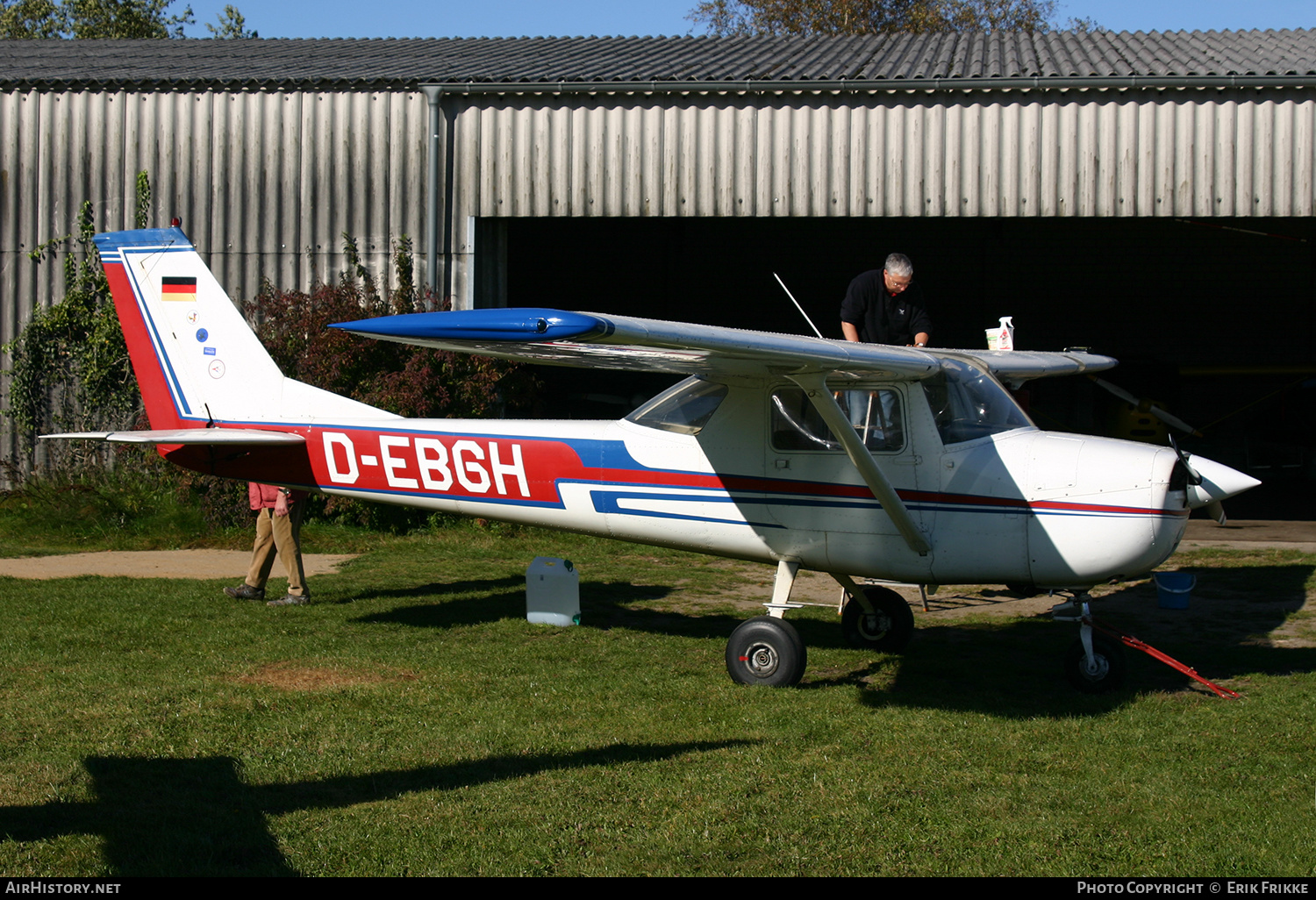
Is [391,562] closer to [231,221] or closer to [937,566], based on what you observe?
[231,221]

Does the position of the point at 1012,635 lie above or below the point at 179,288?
below

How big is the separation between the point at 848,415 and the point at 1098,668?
6.50ft

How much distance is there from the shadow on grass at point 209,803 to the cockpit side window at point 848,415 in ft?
6.33

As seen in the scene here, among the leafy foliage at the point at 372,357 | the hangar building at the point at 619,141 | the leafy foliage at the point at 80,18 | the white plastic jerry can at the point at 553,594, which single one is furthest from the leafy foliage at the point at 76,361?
the leafy foliage at the point at 80,18

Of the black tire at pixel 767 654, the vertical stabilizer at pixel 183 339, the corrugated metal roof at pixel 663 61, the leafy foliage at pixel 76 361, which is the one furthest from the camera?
the leafy foliage at pixel 76 361

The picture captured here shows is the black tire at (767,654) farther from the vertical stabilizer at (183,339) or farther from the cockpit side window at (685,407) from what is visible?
the vertical stabilizer at (183,339)

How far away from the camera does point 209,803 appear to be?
4500 mm

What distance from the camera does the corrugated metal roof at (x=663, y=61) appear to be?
12.7m

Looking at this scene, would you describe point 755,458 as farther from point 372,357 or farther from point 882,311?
point 372,357

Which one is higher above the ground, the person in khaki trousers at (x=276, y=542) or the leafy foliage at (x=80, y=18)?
the leafy foliage at (x=80, y=18)

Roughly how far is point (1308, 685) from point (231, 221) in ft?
39.2

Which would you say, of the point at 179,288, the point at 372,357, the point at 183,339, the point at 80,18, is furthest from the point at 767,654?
the point at 80,18

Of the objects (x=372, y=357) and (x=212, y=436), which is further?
(x=372, y=357)

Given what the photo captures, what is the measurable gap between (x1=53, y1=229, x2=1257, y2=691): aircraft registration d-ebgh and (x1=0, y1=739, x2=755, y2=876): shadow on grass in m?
1.69
